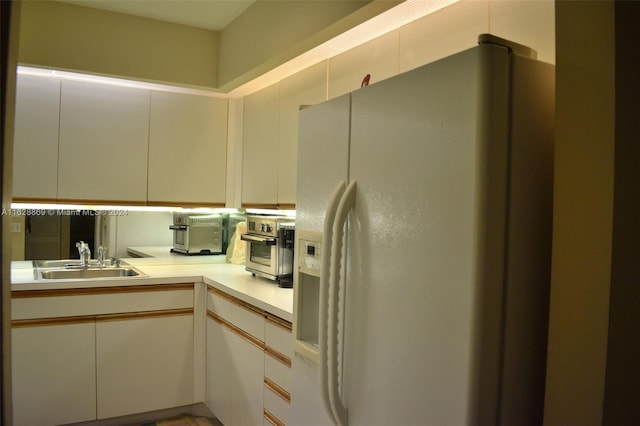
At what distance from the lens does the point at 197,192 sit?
3.37 meters

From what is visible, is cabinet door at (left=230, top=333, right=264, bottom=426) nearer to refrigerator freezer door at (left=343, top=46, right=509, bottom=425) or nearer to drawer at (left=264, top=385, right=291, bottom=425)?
drawer at (left=264, top=385, right=291, bottom=425)

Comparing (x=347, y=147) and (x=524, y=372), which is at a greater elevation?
(x=347, y=147)

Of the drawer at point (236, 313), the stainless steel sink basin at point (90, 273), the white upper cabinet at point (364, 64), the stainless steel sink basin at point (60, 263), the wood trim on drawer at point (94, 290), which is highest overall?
the white upper cabinet at point (364, 64)

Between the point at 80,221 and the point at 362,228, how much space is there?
8.65 feet

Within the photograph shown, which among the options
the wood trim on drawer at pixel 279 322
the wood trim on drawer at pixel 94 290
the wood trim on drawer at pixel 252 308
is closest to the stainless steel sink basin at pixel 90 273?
the wood trim on drawer at pixel 94 290

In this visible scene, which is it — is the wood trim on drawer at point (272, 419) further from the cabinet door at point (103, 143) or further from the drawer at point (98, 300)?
the cabinet door at point (103, 143)

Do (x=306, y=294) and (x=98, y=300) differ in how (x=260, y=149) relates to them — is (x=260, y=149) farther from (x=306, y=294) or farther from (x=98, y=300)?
(x=306, y=294)

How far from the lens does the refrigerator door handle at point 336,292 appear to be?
1258 millimetres

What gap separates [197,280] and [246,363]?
781 mm

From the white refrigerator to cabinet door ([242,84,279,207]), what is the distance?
1.64 meters

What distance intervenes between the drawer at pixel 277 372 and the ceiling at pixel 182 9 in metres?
1.90

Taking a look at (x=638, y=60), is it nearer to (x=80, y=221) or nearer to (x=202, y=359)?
(x=202, y=359)

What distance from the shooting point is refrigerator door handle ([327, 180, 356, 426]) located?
126 centimetres

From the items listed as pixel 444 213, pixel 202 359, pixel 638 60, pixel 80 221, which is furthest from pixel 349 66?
A: pixel 80 221
